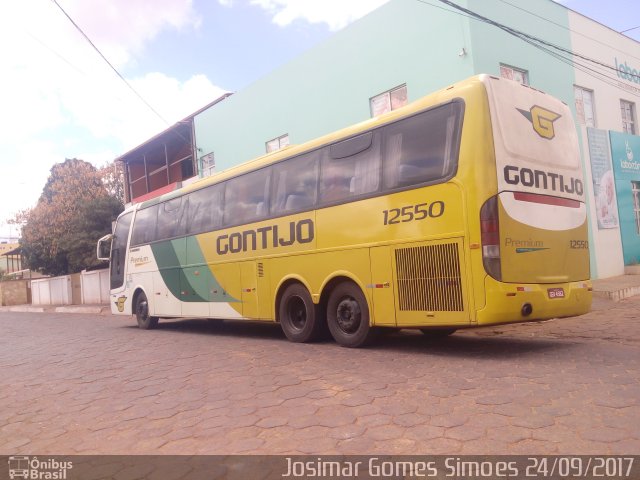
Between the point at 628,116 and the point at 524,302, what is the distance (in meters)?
14.7

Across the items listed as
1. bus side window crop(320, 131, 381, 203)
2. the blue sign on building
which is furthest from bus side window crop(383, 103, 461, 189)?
the blue sign on building

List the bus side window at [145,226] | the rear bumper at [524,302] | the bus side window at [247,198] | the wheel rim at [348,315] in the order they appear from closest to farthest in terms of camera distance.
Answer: the rear bumper at [524,302] → the wheel rim at [348,315] → the bus side window at [247,198] → the bus side window at [145,226]

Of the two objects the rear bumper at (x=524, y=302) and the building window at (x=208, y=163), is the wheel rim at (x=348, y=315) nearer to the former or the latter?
the rear bumper at (x=524, y=302)

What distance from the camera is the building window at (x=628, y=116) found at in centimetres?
1655

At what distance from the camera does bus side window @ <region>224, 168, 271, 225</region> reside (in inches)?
328

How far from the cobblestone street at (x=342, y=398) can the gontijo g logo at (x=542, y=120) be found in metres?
2.65

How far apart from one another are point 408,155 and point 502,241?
156cm

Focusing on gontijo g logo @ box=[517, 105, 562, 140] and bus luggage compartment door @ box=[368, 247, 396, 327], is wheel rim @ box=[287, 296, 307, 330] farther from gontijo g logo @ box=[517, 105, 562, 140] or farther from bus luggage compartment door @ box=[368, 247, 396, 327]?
gontijo g logo @ box=[517, 105, 562, 140]

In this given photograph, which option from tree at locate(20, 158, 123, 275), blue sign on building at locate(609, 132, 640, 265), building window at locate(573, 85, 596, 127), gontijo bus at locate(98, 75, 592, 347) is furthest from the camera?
tree at locate(20, 158, 123, 275)

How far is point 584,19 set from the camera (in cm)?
1484

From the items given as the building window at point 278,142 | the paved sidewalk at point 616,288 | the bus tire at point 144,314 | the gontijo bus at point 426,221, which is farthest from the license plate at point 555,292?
the building window at point 278,142

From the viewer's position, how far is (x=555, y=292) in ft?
19.1

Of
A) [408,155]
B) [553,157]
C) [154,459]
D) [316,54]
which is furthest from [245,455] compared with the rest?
[316,54]

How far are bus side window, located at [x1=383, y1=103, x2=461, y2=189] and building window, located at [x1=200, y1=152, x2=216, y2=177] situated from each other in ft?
47.5
